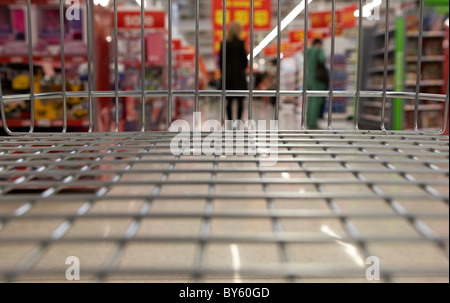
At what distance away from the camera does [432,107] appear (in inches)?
316

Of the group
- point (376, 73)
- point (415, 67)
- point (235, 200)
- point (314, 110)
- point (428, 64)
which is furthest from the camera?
point (376, 73)

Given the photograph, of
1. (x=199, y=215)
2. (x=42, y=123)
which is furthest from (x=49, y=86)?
(x=199, y=215)

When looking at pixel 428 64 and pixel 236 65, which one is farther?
pixel 428 64

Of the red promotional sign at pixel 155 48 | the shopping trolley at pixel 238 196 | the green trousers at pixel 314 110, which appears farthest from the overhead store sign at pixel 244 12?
the shopping trolley at pixel 238 196

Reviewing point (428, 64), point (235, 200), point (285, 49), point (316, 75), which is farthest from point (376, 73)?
point (235, 200)

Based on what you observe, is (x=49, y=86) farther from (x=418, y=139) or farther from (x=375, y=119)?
(x=375, y=119)

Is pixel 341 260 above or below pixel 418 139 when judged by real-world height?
below

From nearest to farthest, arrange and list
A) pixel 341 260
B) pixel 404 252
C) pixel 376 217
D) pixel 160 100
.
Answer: pixel 376 217 < pixel 341 260 < pixel 404 252 < pixel 160 100

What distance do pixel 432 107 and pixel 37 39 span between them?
22.2ft

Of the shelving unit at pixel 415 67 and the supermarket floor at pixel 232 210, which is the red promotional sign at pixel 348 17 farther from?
the supermarket floor at pixel 232 210

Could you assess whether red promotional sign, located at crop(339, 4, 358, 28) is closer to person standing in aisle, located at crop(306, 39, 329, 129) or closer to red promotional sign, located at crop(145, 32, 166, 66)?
person standing in aisle, located at crop(306, 39, 329, 129)

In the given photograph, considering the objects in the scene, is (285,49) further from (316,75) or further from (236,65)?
(236,65)

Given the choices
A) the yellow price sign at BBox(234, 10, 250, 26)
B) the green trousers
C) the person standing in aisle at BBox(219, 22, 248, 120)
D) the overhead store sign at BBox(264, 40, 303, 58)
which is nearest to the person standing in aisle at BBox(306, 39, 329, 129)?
the green trousers
